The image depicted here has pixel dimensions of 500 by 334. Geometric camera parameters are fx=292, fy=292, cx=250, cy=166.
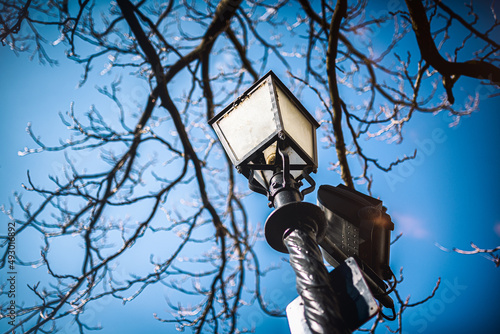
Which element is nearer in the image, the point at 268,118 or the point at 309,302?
the point at 309,302

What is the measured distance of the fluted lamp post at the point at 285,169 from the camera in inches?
49.0

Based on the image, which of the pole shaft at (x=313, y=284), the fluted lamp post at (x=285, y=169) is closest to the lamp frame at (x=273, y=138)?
the fluted lamp post at (x=285, y=169)

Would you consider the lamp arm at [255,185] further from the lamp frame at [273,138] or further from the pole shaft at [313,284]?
the pole shaft at [313,284]

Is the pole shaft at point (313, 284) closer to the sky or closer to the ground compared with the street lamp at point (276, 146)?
closer to the ground

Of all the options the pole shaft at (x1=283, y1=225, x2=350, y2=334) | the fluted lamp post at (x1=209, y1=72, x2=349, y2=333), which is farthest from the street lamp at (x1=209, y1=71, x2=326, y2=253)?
the pole shaft at (x1=283, y1=225, x2=350, y2=334)

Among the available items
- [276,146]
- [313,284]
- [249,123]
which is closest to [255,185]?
[276,146]

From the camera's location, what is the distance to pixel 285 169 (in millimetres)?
1727

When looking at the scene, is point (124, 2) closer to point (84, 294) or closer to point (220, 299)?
point (84, 294)

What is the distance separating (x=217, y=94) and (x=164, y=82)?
1586mm

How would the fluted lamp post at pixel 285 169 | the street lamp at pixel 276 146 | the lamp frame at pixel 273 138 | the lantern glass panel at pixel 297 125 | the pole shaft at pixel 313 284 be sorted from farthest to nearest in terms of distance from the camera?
the lantern glass panel at pixel 297 125 < the lamp frame at pixel 273 138 < the street lamp at pixel 276 146 < the fluted lamp post at pixel 285 169 < the pole shaft at pixel 313 284

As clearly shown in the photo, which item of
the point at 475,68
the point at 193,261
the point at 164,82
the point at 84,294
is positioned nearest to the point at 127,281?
the point at 84,294

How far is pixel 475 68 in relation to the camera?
9.50 feet

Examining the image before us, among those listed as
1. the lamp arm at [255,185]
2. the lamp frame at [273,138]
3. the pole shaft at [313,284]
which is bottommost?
the pole shaft at [313,284]

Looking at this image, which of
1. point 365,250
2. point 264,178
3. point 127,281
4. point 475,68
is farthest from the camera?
point 127,281
